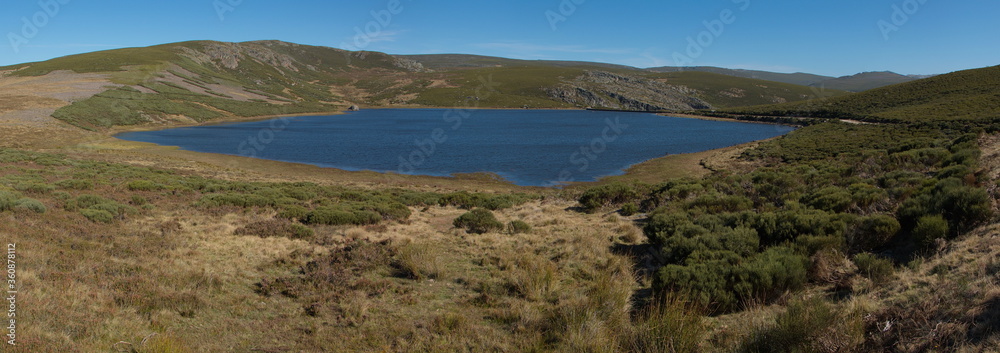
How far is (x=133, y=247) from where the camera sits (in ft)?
32.4

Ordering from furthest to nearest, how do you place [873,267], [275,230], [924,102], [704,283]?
[924,102] < [275,230] < [704,283] < [873,267]

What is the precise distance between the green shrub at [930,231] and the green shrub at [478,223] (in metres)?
10.0

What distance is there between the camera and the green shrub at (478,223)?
1480 centimetres

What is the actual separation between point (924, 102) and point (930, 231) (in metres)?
108

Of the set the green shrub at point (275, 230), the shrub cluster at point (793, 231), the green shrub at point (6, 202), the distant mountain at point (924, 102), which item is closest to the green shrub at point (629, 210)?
the shrub cluster at point (793, 231)

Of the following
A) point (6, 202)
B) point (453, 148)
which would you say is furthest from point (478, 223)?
point (453, 148)

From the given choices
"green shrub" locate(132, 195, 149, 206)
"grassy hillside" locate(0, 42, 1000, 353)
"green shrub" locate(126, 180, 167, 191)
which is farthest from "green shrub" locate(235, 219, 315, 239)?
"green shrub" locate(126, 180, 167, 191)

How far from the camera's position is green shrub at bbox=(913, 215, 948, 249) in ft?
26.1

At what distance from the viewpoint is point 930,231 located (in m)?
7.99

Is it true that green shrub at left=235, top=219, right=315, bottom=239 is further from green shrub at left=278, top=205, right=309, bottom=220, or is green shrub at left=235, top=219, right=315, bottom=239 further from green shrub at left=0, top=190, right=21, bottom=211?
green shrub at left=0, top=190, right=21, bottom=211

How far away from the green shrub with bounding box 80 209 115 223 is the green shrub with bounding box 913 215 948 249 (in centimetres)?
1848

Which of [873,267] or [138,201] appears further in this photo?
[138,201]

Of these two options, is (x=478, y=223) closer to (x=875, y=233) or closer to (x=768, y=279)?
(x=768, y=279)

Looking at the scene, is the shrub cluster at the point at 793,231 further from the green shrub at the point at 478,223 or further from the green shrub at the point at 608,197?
the green shrub at the point at 478,223
